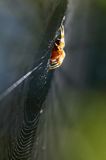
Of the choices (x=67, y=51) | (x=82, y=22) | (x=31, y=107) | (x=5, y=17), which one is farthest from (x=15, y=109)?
(x=82, y=22)

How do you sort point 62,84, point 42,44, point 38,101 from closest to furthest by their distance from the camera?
1. point 42,44
2. point 38,101
3. point 62,84

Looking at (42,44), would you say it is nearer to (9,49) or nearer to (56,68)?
(9,49)

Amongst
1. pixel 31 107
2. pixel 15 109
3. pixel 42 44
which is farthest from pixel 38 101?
pixel 42 44

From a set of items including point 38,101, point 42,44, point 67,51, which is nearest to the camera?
point 42,44

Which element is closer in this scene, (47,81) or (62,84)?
(47,81)

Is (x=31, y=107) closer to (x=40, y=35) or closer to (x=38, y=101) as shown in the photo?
(x=38, y=101)

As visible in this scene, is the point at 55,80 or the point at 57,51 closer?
the point at 57,51

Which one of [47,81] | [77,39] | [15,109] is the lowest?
[15,109]

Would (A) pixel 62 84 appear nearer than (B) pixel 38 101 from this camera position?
No

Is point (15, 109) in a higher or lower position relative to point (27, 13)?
lower
